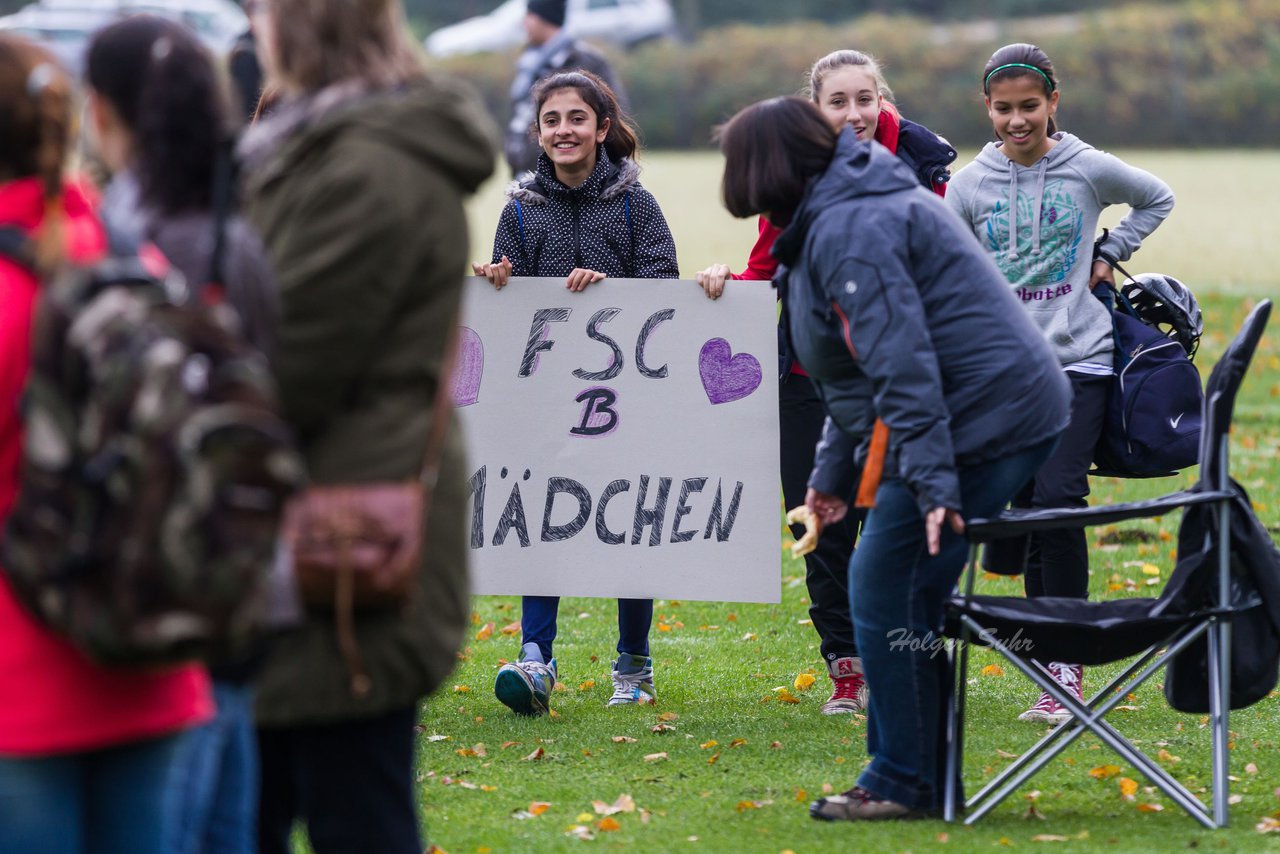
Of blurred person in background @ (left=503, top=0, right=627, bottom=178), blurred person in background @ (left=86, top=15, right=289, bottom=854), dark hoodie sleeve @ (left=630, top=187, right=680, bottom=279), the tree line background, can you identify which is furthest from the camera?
the tree line background

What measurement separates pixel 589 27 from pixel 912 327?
49.4 meters

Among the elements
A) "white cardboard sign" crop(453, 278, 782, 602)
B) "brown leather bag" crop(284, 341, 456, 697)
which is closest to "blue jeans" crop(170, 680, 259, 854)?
"brown leather bag" crop(284, 341, 456, 697)

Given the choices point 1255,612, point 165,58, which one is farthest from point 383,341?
point 1255,612

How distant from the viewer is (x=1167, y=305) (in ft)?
19.7

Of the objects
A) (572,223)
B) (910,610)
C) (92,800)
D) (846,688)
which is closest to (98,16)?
(572,223)

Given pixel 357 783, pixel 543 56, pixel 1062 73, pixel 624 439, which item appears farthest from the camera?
pixel 1062 73

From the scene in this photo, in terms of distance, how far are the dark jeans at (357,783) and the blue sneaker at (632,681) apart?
11.0ft

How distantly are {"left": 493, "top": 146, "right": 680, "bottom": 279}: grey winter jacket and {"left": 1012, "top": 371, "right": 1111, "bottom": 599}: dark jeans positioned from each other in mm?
1457

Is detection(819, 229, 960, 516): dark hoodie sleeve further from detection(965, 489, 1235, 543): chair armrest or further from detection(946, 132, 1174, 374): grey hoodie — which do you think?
detection(946, 132, 1174, 374): grey hoodie

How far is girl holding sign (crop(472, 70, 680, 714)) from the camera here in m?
6.01

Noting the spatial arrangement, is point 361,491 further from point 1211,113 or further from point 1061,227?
point 1211,113

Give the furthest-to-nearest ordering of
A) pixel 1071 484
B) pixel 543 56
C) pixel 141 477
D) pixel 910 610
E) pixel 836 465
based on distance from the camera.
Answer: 1. pixel 543 56
2. pixel 1071 484
3. pixel 836 465
4. pixel 910 610
5. pixel 141 477

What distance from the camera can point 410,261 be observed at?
9.27 ft

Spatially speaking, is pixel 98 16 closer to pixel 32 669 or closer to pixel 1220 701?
pixel 1220 701
